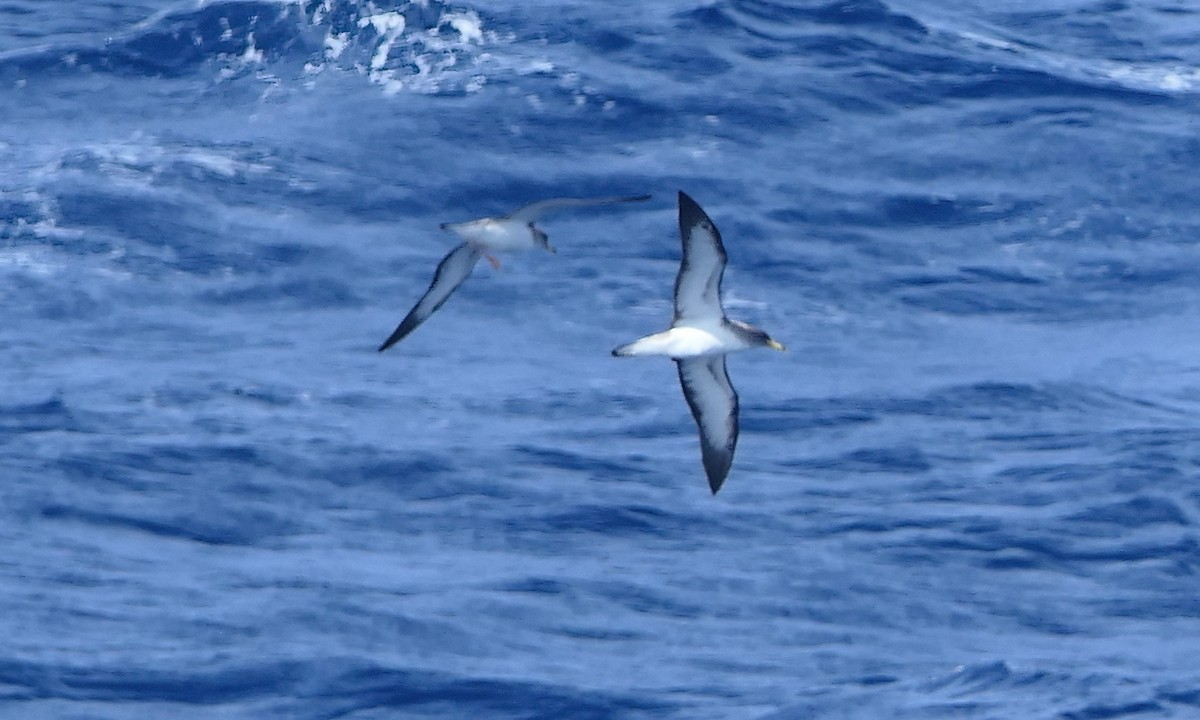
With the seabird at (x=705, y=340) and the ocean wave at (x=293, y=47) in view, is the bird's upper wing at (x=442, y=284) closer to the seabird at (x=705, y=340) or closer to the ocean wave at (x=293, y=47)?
the seabird at (x=705, y=340)

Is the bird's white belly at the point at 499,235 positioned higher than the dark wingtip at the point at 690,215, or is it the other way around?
the dark wingtip at the point at 690,215

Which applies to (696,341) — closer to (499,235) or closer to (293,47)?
(499,235)

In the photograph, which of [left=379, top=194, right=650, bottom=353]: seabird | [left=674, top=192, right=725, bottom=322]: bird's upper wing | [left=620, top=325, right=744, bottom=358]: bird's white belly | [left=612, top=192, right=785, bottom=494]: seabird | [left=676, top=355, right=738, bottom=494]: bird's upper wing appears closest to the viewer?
[left=674, top=192, right=725, bottom=322]: bird's upper wing

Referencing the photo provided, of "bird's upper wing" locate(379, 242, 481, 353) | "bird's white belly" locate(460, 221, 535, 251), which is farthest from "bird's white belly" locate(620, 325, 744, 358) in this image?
"bird's upper wing" locate(379, 242, 481, 353)

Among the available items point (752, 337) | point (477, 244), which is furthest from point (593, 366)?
point (752, 337)

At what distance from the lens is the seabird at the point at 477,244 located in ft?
71.6

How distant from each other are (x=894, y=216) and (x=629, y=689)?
10957 mm

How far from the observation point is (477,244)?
22.1 meters

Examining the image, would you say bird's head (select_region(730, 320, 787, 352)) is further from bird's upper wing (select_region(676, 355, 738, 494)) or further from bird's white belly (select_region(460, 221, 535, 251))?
bird's white belly (select_region(460, 221, 535, 251))

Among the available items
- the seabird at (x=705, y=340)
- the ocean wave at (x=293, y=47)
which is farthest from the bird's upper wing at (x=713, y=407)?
the ocean wave at (x=293, y=47)

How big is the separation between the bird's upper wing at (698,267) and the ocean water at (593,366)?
3708mm

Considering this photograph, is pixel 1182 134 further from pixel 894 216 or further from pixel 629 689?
pixel 629 689

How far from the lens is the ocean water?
22391mm

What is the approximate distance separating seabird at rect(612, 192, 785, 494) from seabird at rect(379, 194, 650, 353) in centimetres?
144
